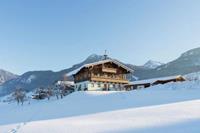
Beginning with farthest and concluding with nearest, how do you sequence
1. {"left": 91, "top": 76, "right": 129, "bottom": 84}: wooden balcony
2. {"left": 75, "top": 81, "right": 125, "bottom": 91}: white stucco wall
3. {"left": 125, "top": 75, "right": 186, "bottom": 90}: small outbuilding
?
{"left": 125, "top": 75, "right": 186, "bottom": 90}: small outbuilding < {"left": 91, "top": 76, "right": 129, "bottom": 84}: wooden balcony < {"left": 75, "top": 81, "right": 125, "bottom": 91}: white stucco wall

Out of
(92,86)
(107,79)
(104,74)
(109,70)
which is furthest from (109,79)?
(92,86)

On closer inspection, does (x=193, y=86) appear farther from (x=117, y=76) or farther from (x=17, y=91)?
(x=17, y=91)

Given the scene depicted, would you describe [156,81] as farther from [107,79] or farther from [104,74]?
[104,74]

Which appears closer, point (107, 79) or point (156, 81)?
point (107, 79)

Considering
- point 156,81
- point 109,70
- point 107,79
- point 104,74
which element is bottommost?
point 107,79

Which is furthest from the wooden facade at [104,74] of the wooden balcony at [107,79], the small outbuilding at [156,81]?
the small outbuilding at [156,81]

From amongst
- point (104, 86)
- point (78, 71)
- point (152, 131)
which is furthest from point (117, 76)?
point (152, 131)

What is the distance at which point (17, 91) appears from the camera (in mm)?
68938

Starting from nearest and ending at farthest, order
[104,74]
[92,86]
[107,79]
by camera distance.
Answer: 1. [92,86]
2. [107,79]
3. [104,74]

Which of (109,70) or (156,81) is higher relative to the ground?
(109,70)

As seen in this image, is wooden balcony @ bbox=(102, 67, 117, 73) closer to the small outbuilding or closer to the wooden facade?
the wooden facade

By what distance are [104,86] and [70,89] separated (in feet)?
46.6

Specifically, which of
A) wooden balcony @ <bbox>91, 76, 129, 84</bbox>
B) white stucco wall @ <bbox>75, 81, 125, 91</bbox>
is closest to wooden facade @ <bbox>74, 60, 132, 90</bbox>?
wooden balcony @ <bbox>91, 76, 129, 84</bbox>

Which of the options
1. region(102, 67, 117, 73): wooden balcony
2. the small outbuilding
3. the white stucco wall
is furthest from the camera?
the small outbuilding
